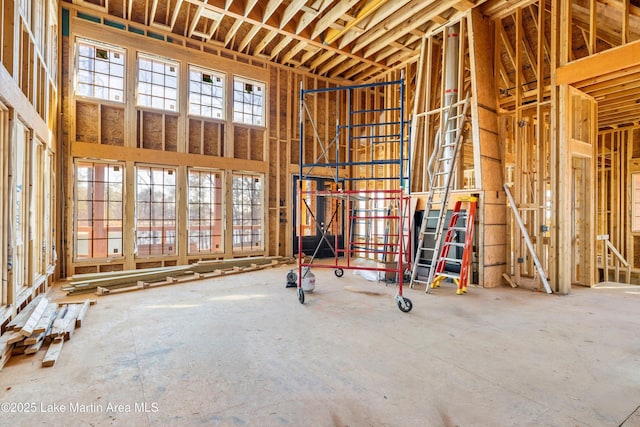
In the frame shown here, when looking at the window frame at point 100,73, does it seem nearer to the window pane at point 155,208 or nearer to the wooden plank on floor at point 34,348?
the window pane at point 155,208

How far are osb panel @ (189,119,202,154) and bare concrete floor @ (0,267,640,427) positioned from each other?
4.23 meters

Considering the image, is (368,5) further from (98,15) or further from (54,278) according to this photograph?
(54,278)

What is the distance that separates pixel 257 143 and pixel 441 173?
478cm

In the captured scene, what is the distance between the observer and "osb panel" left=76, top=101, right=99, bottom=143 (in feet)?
21.6

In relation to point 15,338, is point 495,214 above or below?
above

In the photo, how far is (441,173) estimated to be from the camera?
241 inches

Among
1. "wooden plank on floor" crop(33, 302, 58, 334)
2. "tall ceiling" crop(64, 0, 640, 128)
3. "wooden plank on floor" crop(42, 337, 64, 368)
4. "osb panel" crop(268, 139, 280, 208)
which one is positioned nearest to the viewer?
"wooden plank on floor" crop(42, 337, 64, 368)

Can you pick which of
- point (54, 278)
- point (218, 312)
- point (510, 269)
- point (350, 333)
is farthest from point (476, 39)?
point (54, 278)

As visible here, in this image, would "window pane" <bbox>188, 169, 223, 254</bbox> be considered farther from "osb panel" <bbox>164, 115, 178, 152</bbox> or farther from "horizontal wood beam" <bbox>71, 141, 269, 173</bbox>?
"osb panel" <bbox>164, 115, 178, 152</bbox>

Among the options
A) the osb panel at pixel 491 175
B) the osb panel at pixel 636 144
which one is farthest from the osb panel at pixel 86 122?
the osb panel at pixel 636 144

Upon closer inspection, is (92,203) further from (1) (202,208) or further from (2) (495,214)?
(2) (495,214)

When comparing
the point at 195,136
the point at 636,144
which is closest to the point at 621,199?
the point at 636,144

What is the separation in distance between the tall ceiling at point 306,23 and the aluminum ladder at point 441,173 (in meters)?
1.98

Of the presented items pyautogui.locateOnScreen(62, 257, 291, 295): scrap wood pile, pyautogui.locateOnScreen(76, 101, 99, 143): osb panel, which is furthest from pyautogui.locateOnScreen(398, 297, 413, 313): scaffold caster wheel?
pyautogui.locateOnScreen(76, 101, 99, 143): osb panel
